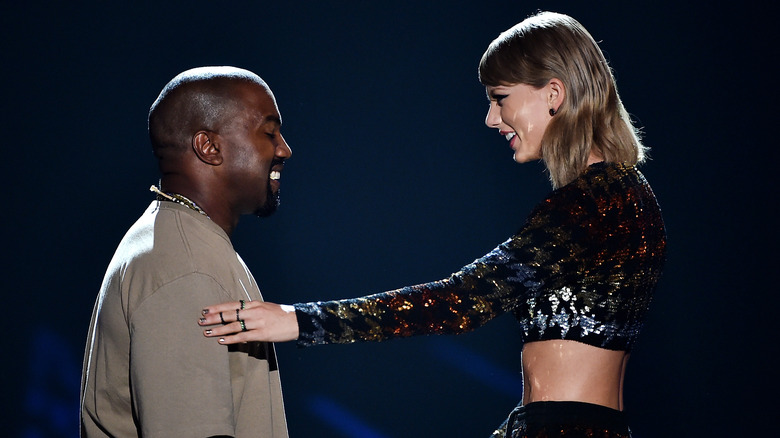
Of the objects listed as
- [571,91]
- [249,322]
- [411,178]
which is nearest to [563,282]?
[571,91]

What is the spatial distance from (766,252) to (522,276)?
231cm

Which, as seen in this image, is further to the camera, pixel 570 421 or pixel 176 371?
Answer: pixel 570 421

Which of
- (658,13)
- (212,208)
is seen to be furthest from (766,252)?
(212,208)

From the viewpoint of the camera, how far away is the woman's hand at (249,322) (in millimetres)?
1239

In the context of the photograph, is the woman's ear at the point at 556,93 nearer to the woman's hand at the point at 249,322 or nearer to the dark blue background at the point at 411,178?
the woman's hand at the point at 249,322

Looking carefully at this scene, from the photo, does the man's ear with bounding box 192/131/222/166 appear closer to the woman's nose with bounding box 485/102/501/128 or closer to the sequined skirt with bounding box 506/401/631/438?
the woman's nose with bounding box 485/102/501/128

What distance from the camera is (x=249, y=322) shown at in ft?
4.24

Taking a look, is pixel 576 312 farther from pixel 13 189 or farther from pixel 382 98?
pixel 13 189

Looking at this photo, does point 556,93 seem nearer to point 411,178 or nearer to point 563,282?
point 563,282

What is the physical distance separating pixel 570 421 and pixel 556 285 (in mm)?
251

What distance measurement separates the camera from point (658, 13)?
10.9ft

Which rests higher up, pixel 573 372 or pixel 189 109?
pixel 189 109

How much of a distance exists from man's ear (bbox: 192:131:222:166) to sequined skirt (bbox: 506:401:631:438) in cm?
76

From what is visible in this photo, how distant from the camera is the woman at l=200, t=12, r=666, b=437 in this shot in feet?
4.66
